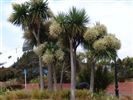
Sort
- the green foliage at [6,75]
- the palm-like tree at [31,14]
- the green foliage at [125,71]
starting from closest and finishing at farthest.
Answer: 1. the palm-like tree at [31,14]
2. the green foliage at [125,71]
3. the green foliage at [6,75]

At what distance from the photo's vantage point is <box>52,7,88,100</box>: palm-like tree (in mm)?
26688

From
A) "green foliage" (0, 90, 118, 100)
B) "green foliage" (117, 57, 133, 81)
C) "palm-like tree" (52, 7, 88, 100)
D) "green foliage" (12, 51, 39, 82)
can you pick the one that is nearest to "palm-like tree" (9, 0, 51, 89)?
"palm-like tree" (52, 7, 88, 100)

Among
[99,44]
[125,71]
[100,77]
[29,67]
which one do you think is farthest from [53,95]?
[29,67]

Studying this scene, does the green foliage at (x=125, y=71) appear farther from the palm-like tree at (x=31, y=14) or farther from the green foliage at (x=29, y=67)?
the palm-like tree at (x=31, y=14)

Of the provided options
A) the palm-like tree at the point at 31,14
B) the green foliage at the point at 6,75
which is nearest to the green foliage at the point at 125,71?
the green foliage at the point at 6,75

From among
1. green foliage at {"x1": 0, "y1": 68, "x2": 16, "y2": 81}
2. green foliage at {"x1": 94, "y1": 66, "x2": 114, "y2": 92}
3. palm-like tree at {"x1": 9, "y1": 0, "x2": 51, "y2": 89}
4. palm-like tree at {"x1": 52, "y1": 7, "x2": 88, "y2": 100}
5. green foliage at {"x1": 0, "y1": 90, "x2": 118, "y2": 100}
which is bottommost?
green foliage at {"x1": 0, "y1": 90, "x2": 118, "y2": 100}

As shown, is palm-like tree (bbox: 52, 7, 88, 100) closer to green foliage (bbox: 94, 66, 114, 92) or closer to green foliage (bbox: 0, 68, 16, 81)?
green foliage (bbox: 94, 66, 114, 92)

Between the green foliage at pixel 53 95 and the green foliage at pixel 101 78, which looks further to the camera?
the green foliage at pixel 101 78

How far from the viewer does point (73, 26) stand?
26.6 m

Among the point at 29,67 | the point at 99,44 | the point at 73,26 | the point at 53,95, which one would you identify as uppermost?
the point at 73,26

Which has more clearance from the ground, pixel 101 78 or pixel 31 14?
pixel 31 14

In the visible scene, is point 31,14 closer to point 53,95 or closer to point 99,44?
point 99,44

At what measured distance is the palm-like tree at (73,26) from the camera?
87.6 feet

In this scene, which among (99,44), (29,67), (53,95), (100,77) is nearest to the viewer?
(53,95)
